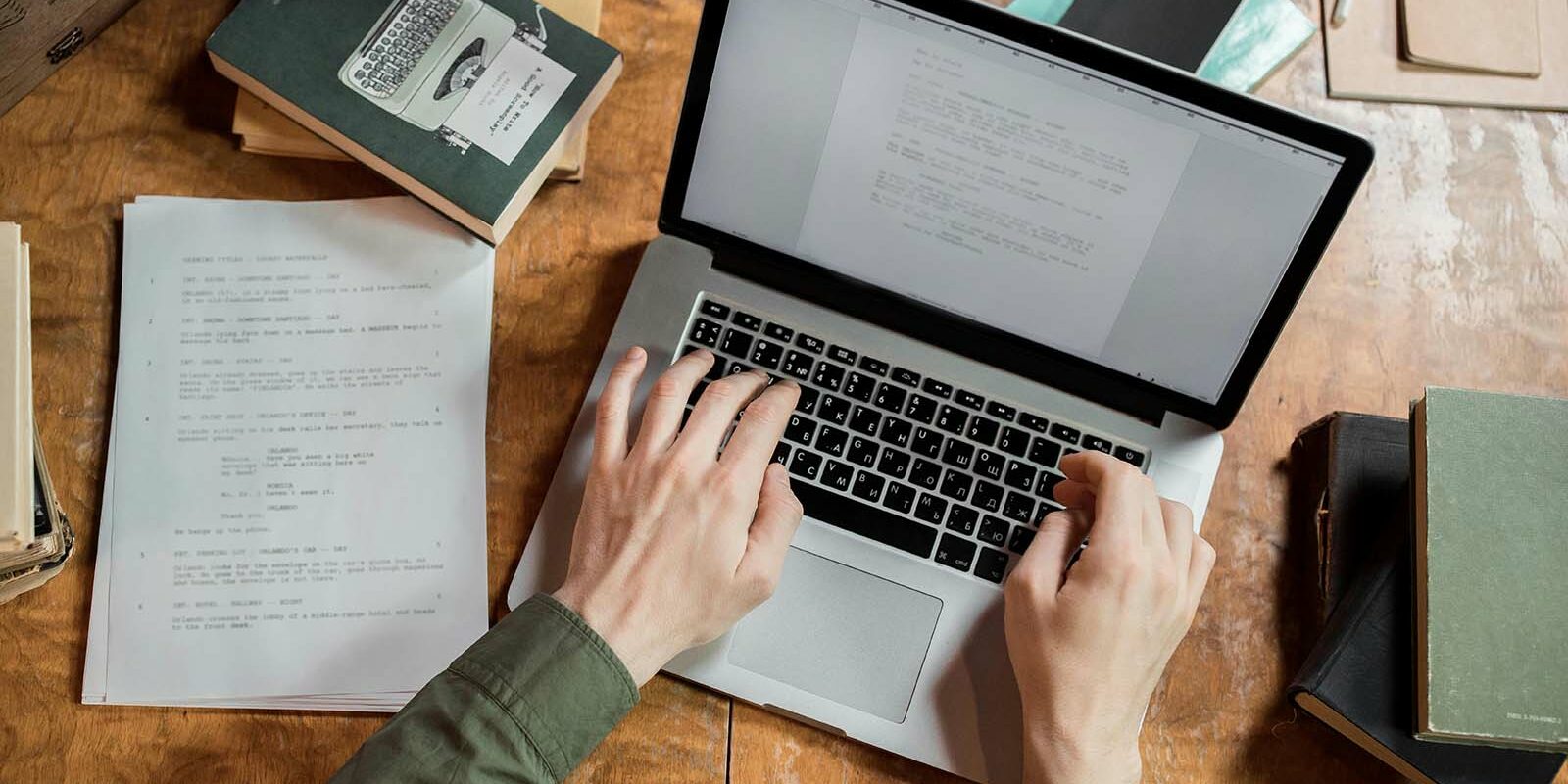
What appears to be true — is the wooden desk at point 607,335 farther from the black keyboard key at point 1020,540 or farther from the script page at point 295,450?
the black keyboard key at point 1020,540

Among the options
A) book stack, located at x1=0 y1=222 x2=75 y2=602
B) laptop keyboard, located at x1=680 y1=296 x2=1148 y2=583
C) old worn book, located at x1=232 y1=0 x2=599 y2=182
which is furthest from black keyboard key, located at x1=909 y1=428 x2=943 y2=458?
book stack, located at x1=0 y1=222 x2=75 y2=602

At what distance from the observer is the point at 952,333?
0.79 metres

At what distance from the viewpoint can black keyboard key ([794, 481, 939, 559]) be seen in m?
0.77

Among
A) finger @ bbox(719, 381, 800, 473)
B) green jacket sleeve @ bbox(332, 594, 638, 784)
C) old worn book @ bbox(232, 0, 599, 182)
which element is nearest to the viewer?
green jacket sleeve @ bbox(332, 594, 638, 784)

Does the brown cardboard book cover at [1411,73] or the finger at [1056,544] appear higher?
the brown cardboard book cover at [1411,73]

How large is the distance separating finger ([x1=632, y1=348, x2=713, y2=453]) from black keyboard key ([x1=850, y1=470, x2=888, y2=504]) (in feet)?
0.41

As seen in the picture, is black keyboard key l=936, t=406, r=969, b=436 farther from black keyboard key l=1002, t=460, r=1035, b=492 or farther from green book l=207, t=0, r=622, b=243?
green book l=207, t=0, r=622, b=243

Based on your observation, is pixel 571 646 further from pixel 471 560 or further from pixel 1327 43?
pixel 1327 43

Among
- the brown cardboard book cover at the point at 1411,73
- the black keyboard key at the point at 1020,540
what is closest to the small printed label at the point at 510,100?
the black keyboard key at the point at 1020,540

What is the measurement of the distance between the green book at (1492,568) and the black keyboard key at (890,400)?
33 cm

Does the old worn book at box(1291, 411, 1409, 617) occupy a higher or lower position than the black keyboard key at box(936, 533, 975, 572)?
higher

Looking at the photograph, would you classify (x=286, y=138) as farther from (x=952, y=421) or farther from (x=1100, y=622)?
(x=1100, y=622)

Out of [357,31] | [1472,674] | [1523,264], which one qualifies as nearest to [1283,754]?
[1472,674]

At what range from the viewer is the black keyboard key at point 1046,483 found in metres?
0.78
